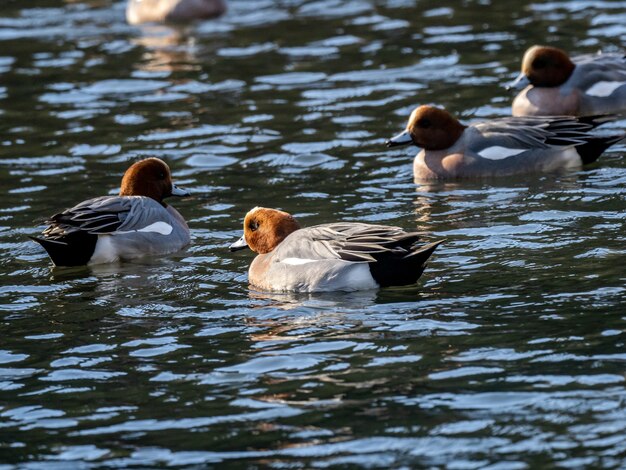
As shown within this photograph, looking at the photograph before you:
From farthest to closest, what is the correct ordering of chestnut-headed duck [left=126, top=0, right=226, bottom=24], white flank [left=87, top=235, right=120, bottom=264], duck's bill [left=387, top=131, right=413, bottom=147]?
1. chestnut-headed duck [left=126, top=0, right=226, bottom=24]
2. duck's bill [left=387, top=131, right=413, bottom=147]
3. white flank [left=87, top=235, right=120, bottom=264]

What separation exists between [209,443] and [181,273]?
329 centimetres

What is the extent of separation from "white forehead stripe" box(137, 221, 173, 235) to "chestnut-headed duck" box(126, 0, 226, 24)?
359 inches

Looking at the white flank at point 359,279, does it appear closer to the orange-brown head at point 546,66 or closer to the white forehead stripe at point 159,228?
the white forehead stripe at point 159,228

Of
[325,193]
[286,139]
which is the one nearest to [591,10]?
[286,139]

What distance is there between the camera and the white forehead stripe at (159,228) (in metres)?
9.93

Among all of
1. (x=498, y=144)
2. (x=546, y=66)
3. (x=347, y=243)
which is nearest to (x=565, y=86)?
(x=546, y=66)

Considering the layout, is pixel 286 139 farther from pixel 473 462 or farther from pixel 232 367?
pixel 473 462

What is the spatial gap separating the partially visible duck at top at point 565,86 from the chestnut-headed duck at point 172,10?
6524 millimetres

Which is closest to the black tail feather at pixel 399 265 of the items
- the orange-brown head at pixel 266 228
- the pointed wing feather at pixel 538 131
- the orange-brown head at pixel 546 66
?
the orange-brown head at pixel 266 228

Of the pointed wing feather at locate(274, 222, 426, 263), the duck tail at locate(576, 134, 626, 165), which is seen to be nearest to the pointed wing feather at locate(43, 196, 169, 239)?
the pointed wing feather at locate(274, 222, 426, 263)

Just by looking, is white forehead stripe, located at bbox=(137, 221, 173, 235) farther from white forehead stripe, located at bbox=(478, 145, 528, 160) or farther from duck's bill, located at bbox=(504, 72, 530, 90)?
duck's bill, located at bbox=(504, 72, 530, 90)

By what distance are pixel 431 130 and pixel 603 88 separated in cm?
235

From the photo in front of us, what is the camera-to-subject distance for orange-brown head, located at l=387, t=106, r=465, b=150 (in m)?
11.6

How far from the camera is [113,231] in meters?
9.80
